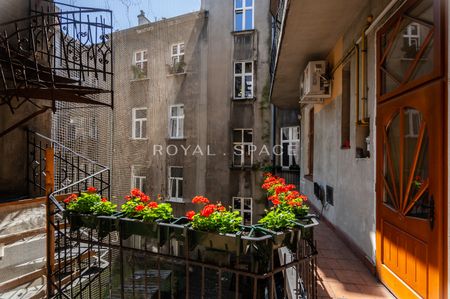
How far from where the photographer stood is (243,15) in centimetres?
1164

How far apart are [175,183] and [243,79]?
18.3 feet

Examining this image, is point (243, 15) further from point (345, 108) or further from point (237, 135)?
point (345, 108)

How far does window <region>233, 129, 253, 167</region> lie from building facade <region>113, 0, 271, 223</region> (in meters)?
0.04

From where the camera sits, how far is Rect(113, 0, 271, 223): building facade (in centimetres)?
1140

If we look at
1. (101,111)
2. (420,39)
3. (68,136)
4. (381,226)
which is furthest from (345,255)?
(101,111)

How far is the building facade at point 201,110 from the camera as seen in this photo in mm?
11398

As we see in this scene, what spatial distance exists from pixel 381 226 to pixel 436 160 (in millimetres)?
1195

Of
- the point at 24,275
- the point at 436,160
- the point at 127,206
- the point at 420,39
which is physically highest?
the point at 420,39

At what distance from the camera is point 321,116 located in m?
5.90

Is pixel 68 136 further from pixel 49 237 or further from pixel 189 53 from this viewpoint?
pixel 189 53

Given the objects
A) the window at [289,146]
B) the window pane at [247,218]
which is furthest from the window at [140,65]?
the window pane at [247,218]

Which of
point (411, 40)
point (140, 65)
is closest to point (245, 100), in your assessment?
point (140, 65)

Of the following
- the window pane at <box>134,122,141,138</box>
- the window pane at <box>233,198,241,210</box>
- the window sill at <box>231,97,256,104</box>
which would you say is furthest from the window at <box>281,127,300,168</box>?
the window pane at <box>134,122,141,138</box>

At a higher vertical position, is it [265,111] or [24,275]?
[265,111]
